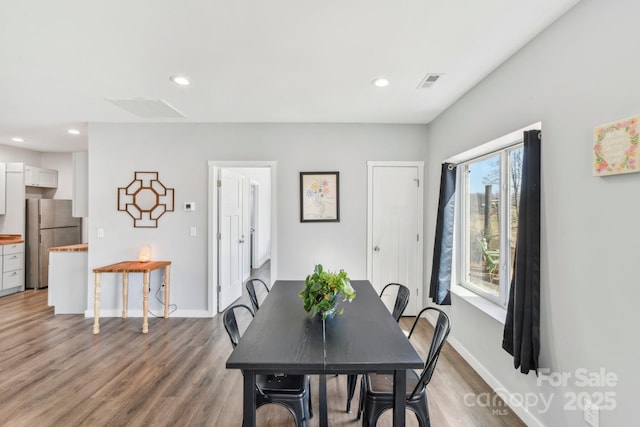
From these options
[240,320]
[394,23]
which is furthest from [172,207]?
[394,23]

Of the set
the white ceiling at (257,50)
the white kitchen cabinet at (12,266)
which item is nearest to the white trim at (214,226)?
the white ceiling at (257,50)

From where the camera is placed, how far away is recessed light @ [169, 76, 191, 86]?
8.25 feet

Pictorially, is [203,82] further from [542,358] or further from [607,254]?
[542,358]

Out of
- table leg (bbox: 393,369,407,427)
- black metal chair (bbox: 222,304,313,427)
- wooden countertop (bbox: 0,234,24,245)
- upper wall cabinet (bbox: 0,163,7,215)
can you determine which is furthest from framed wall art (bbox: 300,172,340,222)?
upper wall cabinet (bbox: 0,163,7,215)

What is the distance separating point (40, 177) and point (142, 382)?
5.04 metres

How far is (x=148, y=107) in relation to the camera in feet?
10.5

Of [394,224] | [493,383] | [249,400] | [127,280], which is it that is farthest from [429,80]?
[127,280]

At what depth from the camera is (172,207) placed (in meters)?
3.85

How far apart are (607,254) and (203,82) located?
9.74ft

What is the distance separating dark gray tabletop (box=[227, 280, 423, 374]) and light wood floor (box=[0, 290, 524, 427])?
733mm

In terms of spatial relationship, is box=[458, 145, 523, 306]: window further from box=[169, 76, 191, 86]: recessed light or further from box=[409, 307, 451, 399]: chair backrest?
box=[169, 76, 191, 86]: recessed light

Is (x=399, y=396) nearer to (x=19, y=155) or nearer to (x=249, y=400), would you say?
(x=249, y=400)

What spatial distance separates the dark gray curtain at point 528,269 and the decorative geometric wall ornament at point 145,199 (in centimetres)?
372

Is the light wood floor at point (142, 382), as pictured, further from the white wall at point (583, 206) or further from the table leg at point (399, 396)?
the table leg at point (399, 396)
